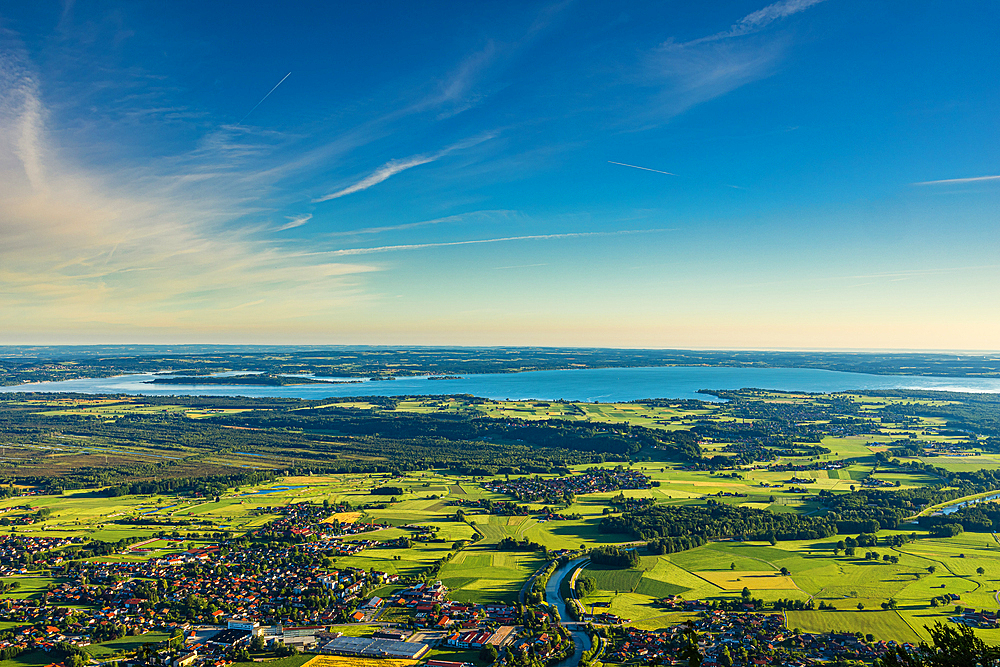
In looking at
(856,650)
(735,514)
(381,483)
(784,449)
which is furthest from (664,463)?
(856,650)

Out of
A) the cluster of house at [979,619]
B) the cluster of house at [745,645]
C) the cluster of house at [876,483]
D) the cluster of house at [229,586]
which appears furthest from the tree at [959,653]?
the cluster of house at [876,483]

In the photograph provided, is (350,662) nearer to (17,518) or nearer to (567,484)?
(567,484)

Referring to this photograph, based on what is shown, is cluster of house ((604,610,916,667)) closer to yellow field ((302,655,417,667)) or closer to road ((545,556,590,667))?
road ((545,556,590,667))

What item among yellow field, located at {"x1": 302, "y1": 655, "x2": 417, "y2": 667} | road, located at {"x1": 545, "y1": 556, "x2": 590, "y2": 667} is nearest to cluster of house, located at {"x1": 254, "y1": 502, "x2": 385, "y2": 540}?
road, located at {"x1": 545, "y1": 556, "x2": 590, "y2": 667}

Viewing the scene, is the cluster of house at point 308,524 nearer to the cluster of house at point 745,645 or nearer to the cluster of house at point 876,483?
the cluster of house at point 745,645

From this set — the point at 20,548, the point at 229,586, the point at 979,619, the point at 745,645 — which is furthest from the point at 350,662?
the point at 979,619

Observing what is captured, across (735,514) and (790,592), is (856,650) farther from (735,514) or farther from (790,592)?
(735,514)
